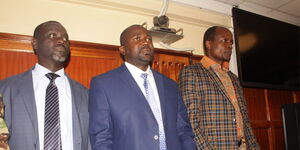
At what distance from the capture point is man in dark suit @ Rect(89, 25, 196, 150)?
1.54m

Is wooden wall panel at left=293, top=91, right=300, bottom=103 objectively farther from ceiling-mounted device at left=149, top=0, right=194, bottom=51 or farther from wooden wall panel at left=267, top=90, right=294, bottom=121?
ceiling-mounted device at left=149, top=0, right=194, bottom=51

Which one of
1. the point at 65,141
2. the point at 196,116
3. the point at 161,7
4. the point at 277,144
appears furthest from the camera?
the point at 277,144

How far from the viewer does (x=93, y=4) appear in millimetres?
2449

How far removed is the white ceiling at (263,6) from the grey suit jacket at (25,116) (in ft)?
5.85

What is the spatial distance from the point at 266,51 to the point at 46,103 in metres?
2.62

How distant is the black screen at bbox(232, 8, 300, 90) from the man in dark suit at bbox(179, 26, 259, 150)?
879 millimetres

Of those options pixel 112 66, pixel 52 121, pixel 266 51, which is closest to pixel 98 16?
pixel 112 66

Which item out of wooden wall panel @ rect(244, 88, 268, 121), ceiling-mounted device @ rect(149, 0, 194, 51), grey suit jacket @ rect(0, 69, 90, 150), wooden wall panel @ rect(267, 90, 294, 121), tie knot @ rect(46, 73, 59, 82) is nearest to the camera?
grey suit jacket @ rect(0, 69, 90, 150)

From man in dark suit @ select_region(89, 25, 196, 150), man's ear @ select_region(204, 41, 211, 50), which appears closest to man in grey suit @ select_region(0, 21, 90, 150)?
man in dark suit @ select_region(89, 25, 196, 150)

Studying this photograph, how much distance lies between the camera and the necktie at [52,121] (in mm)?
1570

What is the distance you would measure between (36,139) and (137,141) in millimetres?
561

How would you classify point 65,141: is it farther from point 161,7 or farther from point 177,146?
point 161,7

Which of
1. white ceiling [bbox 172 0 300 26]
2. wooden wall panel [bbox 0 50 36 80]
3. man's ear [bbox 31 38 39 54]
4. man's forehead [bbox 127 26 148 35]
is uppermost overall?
white ceiling [bbox 172 0 300 26]

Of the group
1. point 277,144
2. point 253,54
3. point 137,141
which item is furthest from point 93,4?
point 277,144
